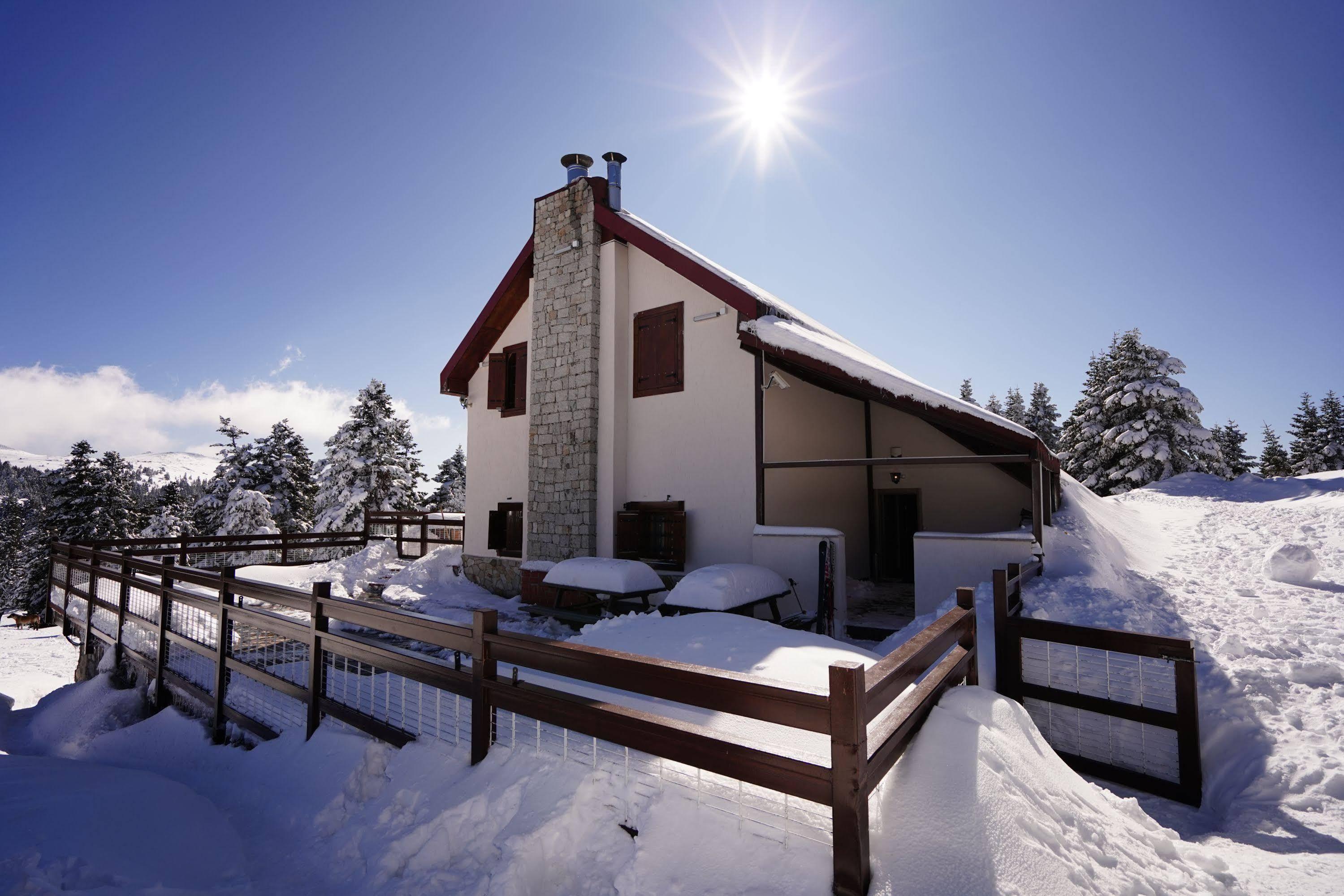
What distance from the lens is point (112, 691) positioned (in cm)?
718

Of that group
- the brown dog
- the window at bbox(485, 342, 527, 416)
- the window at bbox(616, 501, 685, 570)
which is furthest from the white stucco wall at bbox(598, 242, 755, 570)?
the brown dog

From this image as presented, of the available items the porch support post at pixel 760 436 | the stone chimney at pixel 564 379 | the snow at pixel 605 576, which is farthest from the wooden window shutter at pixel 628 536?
the porch support post at pixel 760 436

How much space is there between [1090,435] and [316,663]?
30548mm

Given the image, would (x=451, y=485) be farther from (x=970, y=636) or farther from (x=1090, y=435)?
(x=970, y=636)

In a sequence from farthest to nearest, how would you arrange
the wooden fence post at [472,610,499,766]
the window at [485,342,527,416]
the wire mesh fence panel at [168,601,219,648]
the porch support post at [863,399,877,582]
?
the porch support post at [863,399,877,582], the window at [485,342,527,416], the wire mesh fence panel at [168,601,219,648], the wooden fence post at [472,610,499,766]

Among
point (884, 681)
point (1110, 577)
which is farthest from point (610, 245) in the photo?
point (884, 681)

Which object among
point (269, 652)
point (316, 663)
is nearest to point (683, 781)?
point (316, 663)

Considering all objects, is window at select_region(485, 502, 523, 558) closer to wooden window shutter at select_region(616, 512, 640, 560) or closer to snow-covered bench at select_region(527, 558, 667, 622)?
wooden window shutter at select_region(616, 512, 640, 560)

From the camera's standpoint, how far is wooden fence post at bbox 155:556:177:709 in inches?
254

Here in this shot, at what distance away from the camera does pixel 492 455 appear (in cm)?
1397

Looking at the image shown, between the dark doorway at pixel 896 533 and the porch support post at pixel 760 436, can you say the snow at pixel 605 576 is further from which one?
the dark doorway at pixel 896 533

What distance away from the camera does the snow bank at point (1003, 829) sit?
226cm

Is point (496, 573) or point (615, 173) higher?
point (615, 173)

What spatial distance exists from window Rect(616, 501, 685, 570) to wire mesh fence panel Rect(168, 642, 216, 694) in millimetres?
6034
